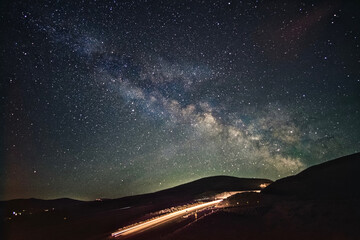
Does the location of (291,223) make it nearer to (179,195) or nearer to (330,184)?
(330,184)

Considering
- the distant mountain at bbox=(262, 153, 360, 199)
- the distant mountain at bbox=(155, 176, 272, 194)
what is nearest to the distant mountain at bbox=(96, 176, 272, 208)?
the distant mountain at bbox=(155, 176, 272, 194)

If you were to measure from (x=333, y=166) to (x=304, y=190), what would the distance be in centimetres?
686

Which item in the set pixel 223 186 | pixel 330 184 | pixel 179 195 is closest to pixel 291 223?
pixel 330 184

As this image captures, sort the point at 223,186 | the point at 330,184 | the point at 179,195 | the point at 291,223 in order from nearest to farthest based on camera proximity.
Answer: the point at 291,223, the point at 330,184, the point at 179,195, the point at 223,186

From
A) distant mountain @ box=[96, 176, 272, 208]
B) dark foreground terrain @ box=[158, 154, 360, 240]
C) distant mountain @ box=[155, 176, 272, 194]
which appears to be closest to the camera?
dark foreground terrain @ box=[158, 154, 360, 240]

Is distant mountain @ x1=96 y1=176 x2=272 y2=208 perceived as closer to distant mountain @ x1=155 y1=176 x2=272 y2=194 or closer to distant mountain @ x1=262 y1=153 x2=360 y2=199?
distant mountain @ x1=155 y1=176 x2=272 y2=194

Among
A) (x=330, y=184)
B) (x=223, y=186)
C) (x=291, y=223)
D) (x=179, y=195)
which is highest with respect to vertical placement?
(x=330, y=184)

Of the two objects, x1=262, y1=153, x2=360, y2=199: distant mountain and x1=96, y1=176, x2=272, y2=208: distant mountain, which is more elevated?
x1=262, y1=153, x2=360, y2=199: distant mountain

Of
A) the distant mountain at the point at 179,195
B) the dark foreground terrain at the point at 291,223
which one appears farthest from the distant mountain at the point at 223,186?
the dark foreground terrain at the point at 291,223

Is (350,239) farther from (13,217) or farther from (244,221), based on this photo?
(13,217)

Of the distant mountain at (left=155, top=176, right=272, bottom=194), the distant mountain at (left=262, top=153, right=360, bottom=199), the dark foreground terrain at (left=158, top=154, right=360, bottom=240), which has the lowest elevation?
the distant mountain at (left=155, top=176, right=272, bottom=194)

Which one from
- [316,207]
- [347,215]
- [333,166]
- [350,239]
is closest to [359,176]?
[333,166]

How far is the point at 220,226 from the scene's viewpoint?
17.1m

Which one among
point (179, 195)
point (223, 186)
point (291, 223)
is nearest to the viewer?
point (291, 223)
